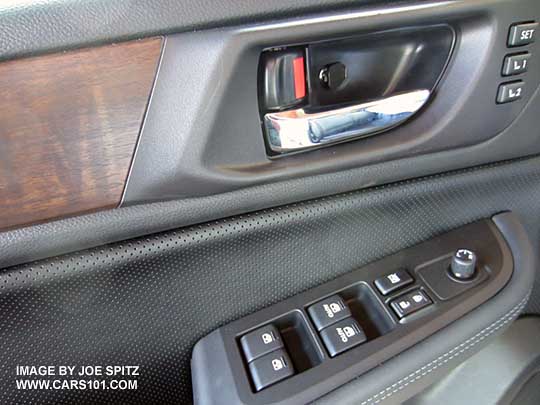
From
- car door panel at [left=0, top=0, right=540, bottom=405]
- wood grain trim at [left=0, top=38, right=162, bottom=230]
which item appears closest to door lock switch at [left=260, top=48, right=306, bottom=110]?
car door panel at [left=0, top=0, right=540, bottom=405]

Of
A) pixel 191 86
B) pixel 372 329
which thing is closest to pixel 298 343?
pixel 372 329

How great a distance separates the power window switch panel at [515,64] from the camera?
2.31 feet

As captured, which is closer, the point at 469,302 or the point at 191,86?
the point at 191,86

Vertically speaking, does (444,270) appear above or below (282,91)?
below

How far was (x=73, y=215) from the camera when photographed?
→ 61 cm

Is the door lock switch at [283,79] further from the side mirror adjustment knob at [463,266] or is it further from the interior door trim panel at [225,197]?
the side mirror adjustment knob at [463,266]

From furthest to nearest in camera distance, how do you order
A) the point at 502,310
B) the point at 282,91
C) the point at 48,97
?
1. the point at 502,310
2. the point at 282,91
3. the point at 48,97

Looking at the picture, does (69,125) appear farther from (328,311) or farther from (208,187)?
(328,311)

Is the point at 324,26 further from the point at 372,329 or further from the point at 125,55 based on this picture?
the point at 372,329

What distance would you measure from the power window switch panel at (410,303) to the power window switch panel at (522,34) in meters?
0.32

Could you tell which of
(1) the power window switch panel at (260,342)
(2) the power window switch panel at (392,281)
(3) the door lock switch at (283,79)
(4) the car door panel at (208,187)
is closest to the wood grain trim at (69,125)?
(4) the car door panel at (208,187)

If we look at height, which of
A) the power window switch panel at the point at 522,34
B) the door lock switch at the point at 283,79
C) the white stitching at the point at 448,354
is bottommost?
the white stitching at the point at 448,354

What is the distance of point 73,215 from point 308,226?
28 cm

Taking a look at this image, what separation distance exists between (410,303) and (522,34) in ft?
1.14
